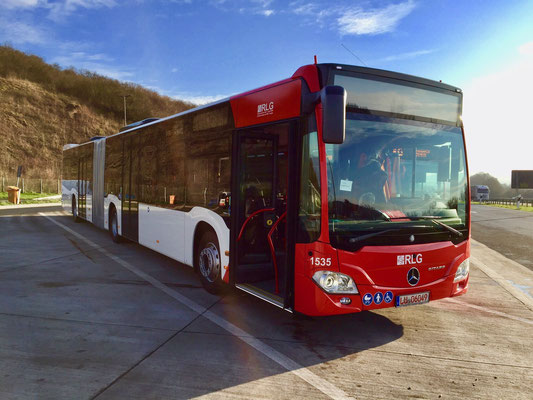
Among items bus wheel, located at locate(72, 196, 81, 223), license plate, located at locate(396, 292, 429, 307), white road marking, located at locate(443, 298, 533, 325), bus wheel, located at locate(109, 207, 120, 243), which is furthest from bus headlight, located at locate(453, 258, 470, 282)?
bus wheel, located at locate(72, 196, 81, 223)

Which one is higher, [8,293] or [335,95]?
[335,95]

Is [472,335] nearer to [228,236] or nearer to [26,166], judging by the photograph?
[228,236]

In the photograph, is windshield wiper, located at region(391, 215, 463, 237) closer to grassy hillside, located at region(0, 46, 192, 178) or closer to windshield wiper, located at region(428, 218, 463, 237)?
windshield wiper, located at region(428, 218, 463, 237)

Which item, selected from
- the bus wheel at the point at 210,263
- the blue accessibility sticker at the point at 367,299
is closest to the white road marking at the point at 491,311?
the blue accessibility sticker at the point at 367,299

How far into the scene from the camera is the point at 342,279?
450cm

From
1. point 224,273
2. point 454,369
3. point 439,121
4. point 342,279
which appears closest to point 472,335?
point 454,369

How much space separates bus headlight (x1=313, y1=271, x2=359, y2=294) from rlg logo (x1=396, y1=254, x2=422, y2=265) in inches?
23.1

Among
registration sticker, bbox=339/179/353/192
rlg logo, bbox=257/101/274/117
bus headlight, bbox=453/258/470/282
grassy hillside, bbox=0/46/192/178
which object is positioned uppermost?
grassy hillside, bbox=0/46/192/178

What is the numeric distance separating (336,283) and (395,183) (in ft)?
4.18

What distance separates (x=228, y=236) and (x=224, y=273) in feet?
1.85

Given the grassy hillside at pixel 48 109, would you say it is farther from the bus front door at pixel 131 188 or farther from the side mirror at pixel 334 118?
the side mirror at pixel 334 118

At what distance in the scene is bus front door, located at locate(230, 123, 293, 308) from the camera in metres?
5.92

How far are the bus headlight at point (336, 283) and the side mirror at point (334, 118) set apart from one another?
4.45ft

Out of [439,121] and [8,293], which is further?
[8,293]
